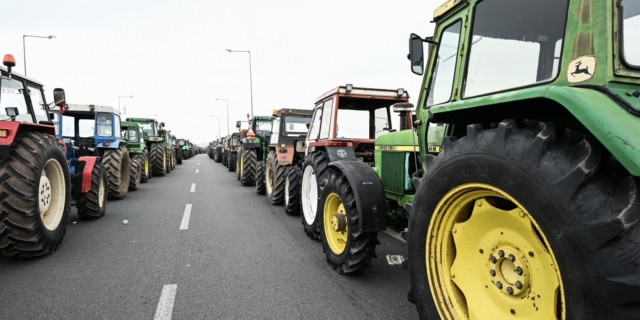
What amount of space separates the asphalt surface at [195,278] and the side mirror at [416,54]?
2077 mm

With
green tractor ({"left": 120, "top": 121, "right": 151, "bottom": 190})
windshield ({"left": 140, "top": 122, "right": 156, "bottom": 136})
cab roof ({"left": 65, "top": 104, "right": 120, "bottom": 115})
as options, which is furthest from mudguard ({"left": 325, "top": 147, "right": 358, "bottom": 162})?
windshield ({"left": 140, "top": 122, "right": 156, "bottom": 136})

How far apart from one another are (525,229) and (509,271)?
0.90ft

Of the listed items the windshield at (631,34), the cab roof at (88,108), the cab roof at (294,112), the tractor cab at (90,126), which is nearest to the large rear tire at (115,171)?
the tractor cab at (90,126)

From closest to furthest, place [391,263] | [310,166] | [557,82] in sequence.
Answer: [557,82] → [391,263] → [310,166]

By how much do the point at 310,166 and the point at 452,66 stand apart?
3606 millimetres

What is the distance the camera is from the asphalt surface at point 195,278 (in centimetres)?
335

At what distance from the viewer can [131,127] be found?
14.3m

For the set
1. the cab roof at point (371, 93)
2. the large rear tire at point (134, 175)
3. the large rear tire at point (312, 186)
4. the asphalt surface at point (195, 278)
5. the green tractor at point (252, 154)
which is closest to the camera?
the asphalt surface at point (195, 278)

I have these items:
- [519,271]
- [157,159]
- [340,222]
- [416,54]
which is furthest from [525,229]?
[157,159]

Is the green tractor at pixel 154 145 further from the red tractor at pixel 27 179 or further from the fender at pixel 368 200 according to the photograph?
the fender at pixel 368 200

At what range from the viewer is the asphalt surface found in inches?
132

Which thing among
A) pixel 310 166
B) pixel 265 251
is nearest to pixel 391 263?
pixel 265 251

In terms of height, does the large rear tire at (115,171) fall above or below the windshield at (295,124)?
below

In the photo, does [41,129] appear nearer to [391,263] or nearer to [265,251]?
[265,251]
